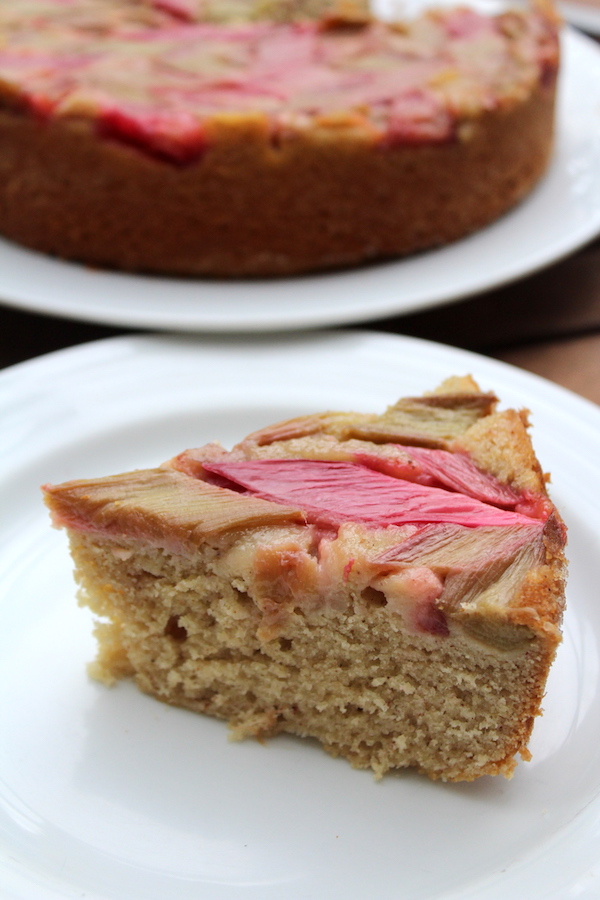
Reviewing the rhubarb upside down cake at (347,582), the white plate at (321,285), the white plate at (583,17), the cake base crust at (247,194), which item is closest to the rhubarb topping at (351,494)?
the rhubarb upside down cake at (347,582)

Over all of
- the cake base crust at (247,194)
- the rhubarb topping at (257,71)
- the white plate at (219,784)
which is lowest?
the white plate at (219,784)

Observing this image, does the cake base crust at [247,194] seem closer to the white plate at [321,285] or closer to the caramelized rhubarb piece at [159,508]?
the white plate at [321,285]

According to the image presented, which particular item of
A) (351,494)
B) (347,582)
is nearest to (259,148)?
(351,494)

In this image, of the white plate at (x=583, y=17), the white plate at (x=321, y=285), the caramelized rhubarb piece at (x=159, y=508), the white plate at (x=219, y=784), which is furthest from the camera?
the white plate at (x=583, y=17)

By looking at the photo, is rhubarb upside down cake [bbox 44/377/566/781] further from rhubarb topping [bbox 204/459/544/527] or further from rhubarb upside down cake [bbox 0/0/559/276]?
rhubarb upside down cake [bbox 0/0/559/276]

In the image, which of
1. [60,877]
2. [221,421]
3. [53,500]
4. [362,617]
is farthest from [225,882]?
[221,421]

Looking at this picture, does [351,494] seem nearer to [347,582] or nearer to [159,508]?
[347,582]
